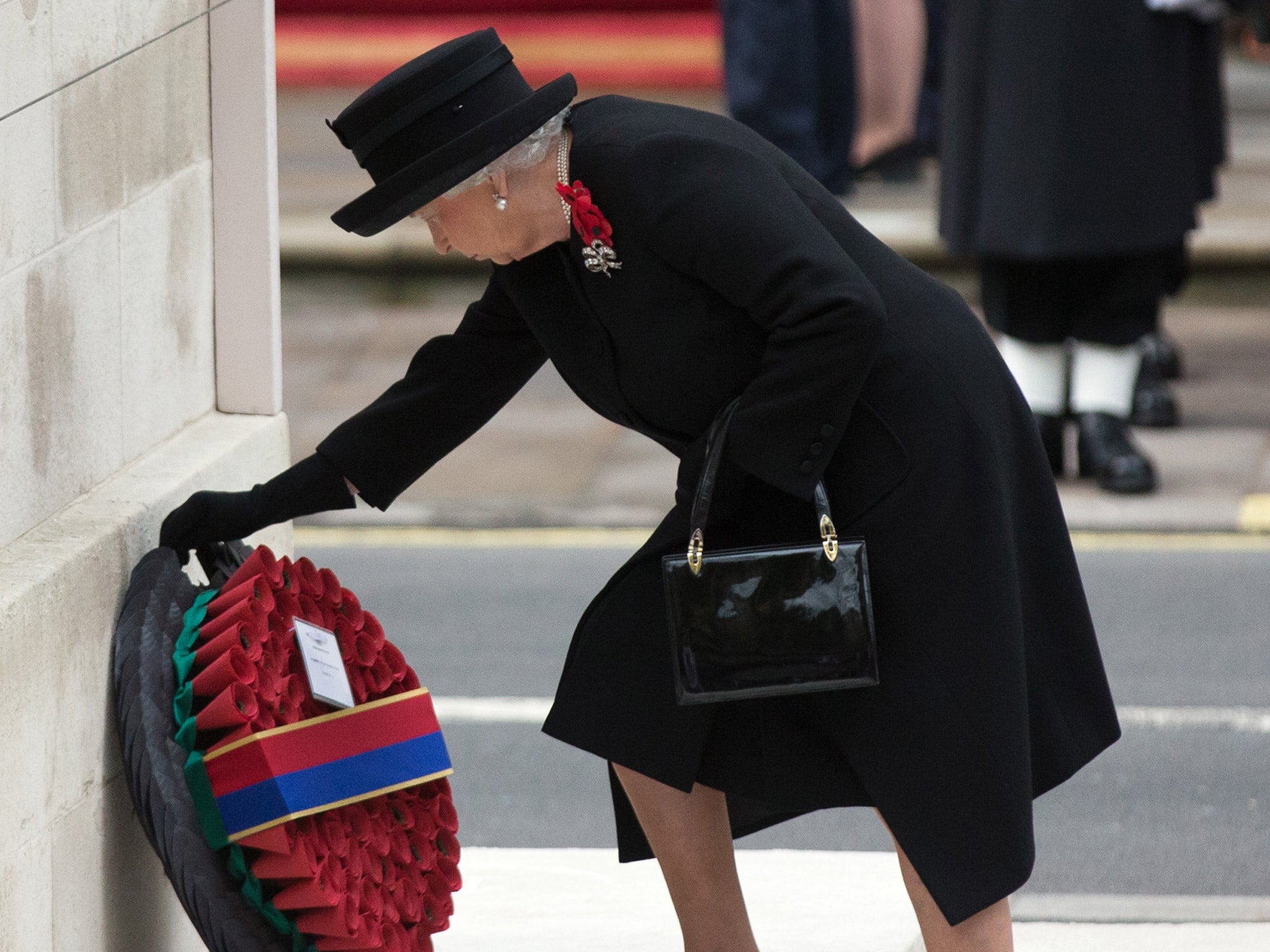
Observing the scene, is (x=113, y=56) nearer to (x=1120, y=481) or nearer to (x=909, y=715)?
(x=909, y=715)

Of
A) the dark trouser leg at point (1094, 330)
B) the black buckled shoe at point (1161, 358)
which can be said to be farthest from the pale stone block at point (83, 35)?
the black buckled shoe at point (1161, 358)

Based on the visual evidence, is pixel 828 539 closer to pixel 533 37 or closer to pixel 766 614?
pixel 766 614

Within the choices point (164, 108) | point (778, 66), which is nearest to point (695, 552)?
point (164, 108)

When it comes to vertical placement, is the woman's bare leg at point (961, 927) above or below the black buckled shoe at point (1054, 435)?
above

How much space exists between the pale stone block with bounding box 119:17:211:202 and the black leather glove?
45cm

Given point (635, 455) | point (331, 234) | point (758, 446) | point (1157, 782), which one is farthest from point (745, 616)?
point (331, 234)

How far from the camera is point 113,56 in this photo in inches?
120

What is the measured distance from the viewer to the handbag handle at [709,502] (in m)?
2.68

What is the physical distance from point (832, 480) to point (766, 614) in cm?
19

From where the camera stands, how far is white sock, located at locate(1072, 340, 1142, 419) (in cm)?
665

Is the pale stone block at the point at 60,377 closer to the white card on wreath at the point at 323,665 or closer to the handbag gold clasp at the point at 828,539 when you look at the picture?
the white card on wreath at the point at 323,665

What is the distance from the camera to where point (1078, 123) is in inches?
253

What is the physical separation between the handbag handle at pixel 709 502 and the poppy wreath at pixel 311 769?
59 cm

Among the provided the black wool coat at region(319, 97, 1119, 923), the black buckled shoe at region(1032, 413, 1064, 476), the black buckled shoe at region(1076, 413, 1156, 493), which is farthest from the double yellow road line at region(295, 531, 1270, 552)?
the black wool coat at region(319, 97, 1119, 923)
